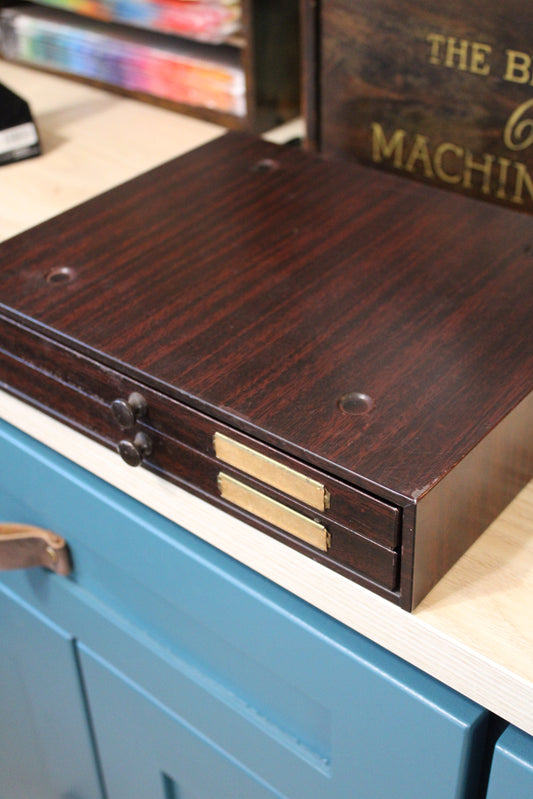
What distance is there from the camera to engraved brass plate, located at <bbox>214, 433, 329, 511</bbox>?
1.48ft

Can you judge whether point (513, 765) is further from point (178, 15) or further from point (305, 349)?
point (178, 15)

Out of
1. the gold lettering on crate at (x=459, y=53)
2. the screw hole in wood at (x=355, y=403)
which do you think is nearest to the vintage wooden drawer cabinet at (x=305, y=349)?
the screw hole in wood at (x=355, y=403)

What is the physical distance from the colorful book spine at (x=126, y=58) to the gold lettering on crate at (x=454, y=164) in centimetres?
17

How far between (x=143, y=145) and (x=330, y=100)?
179 millimetres

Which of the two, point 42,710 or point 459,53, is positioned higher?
point 459,53

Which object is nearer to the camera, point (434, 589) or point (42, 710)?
point (434, 589)

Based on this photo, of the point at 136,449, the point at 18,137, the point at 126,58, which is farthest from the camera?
the point at 126,58

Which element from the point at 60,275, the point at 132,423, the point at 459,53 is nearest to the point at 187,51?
the point at 459,53

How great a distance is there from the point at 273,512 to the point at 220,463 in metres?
0.04

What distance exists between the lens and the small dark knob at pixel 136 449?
0.53m

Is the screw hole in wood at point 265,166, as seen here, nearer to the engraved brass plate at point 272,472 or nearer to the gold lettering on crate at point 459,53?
the gold lettering on crate at point 459,53

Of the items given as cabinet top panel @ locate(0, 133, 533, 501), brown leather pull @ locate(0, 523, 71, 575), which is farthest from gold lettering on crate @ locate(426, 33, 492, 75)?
brown leather pull @ locate(0, 523, 71, 575)

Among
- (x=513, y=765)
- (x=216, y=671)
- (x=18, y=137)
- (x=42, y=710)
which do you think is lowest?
(x=42, y=710)

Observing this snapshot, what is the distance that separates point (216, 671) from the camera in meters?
0.61
